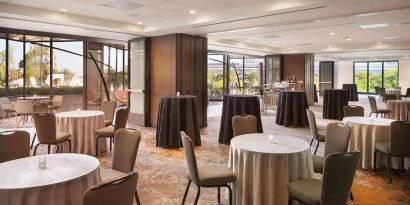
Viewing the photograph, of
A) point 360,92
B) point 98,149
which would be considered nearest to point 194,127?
point 98,149

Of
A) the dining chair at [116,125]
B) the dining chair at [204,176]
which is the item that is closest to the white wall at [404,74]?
the dining chair at [116,125]

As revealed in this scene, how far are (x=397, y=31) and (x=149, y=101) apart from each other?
794cm

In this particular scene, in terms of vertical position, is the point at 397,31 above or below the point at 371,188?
above

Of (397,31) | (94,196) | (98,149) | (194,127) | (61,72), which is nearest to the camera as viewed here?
(94,196)

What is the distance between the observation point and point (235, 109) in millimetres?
6797

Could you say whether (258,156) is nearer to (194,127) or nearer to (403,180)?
(403,180)

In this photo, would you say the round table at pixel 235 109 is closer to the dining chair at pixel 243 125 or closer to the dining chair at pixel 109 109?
the dining chair at pixel 243 125

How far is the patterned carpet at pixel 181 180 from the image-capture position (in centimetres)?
384

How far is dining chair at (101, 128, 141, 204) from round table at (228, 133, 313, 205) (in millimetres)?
1081

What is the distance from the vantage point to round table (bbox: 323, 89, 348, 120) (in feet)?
34.5

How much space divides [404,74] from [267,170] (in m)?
22.0

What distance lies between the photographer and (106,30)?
8141 millimetres

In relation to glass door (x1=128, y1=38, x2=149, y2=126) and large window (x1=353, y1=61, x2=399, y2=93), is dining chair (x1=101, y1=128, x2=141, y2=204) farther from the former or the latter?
large window (x1=353, y1=61, x2=399, y2=93)

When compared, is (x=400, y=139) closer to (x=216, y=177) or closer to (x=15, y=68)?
(x=216, y=177)
